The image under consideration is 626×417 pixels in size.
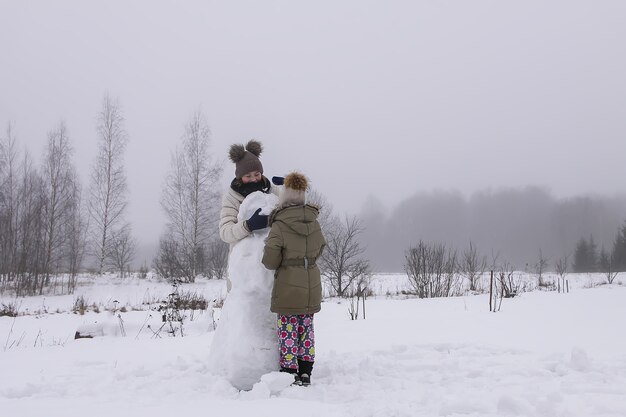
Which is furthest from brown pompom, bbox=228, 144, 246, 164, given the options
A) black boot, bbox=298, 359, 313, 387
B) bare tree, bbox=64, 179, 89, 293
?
bare tree, bbox=64, 179, 89, 293

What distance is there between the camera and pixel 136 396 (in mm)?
3055

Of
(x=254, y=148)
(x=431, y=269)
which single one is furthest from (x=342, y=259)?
(x=254, y=148)

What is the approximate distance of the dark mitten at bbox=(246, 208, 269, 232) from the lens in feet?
12.0

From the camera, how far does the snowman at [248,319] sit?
11.0 ft

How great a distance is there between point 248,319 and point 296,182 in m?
1.24

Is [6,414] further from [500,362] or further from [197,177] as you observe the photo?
[197,177]

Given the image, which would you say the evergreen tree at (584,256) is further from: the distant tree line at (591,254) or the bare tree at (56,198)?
the bare tree at (56,198)

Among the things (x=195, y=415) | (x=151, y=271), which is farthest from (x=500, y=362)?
(x=151, y=271)

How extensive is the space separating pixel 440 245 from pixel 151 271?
68.7 ft

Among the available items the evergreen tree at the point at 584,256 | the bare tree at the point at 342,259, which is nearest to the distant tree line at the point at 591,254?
the evergreen tree at the point at 584,256

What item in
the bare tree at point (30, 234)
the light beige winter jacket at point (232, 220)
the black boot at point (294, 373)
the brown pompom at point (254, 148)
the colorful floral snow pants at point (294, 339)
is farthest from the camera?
the bare tree at point (30, 234)

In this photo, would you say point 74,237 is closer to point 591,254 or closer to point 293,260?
point 293,260

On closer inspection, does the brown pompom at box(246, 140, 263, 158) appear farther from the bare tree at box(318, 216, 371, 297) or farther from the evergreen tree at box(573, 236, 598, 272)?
the evergreen tree at box(573, 236, 598, 272)

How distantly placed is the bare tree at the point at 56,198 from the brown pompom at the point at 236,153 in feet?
63.4
